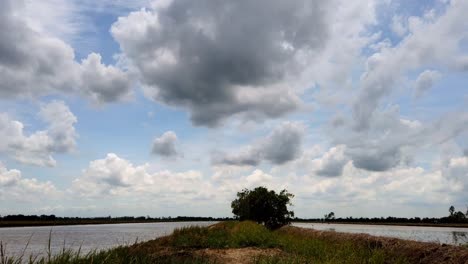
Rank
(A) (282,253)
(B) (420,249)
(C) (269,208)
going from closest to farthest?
(B) (420,249) < (A) (282,253) < (C) (269,208)

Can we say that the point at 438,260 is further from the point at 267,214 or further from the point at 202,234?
the point at 267,214

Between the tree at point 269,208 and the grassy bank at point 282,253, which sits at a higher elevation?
the tree at point 269,208

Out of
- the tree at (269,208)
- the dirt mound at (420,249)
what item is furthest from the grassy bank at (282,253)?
the tree at (269,208)

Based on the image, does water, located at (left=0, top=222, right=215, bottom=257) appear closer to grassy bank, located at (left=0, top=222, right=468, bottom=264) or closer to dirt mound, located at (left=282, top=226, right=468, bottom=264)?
grassy bank, located at (left=0, top=222, right=468, bottom=264)

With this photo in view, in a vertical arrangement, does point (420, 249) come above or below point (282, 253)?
above

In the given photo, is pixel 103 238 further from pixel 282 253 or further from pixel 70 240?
pixel 282 253

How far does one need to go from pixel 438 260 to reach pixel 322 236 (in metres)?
11.7

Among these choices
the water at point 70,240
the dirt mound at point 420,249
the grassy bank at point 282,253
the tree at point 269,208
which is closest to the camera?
the grassy bank at point 282,253

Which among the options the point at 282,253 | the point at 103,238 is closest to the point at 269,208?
the point at 103,238

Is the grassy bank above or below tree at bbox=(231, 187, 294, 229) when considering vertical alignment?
below

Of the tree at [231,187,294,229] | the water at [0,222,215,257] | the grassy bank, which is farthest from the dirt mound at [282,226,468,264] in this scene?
the tree at [231,187,294,229]

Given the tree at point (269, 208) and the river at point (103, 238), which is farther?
the tree at point (269, 208)

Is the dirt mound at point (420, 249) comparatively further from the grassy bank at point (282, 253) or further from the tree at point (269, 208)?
the tree at point (269, 208)

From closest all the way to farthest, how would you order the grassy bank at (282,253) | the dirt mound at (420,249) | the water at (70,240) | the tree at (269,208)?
1. the grassy bank at (282,253)
2. the dirt mound at (420,249)
3. the water at (70,240)
4. the tree at (269,208)
